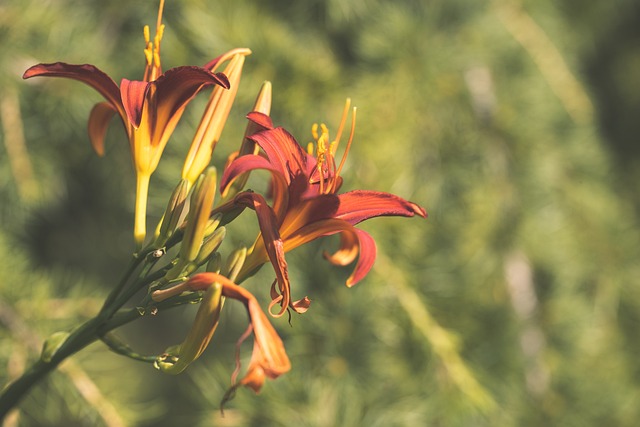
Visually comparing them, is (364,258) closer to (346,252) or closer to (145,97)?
(346,252)

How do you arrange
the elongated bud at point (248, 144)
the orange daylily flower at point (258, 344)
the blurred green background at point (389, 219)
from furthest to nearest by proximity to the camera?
1. the blurred green background at point (389, 219)
2. the elongated bud at point (248, 144)
3. the orange daylily flower at point (258, 344)

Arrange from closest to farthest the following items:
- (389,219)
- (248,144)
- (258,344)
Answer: (258,344) < (248,144) < (389,219)

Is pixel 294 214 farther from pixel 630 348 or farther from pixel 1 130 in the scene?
pixel 630 348

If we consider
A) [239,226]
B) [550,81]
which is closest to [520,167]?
[550,81]

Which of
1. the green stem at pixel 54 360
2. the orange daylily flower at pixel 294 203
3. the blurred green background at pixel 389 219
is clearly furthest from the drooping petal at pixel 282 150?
the blurred green background at pixel 389 219

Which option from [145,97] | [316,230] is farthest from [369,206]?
[145,97]

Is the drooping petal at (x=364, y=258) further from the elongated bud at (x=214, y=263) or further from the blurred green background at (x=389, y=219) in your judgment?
the blurred green background at (x=389, y=219)
